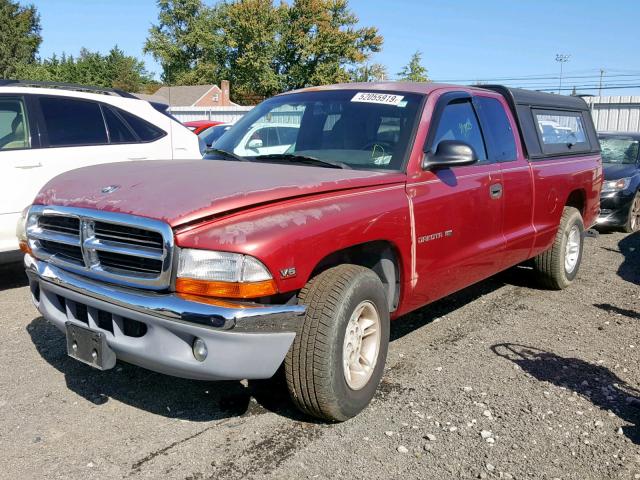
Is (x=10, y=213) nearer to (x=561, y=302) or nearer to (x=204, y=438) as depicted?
(x=204, y=438)

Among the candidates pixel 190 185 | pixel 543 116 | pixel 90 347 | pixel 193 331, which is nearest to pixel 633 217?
pixel 543 116

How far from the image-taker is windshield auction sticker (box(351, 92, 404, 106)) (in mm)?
4438

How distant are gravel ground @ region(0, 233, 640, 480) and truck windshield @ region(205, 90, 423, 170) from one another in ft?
4.85

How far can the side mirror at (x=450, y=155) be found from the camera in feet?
13.3

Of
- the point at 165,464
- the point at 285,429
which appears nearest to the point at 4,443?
the point at 165,464

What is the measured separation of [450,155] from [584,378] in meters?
1.79

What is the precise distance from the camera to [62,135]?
20.4ft

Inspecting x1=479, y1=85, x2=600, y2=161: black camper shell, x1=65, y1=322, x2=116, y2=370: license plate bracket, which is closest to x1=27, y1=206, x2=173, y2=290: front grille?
x1=65, y1=322, x2=116, y2=370: license plate bracket

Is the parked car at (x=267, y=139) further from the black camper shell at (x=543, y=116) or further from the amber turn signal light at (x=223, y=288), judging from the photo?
the black camper shell at (x=543, y=116)

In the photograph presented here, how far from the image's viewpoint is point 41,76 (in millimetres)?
56594

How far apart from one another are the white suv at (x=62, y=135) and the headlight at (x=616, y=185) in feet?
22.2

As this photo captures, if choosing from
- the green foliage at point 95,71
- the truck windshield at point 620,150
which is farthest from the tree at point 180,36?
the truck windshield at point 620,150

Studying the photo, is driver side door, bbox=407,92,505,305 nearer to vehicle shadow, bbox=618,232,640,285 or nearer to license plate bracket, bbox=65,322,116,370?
Result: license plate bracket, bbox=65,322,116,370

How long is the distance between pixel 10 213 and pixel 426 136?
3.89 meters
